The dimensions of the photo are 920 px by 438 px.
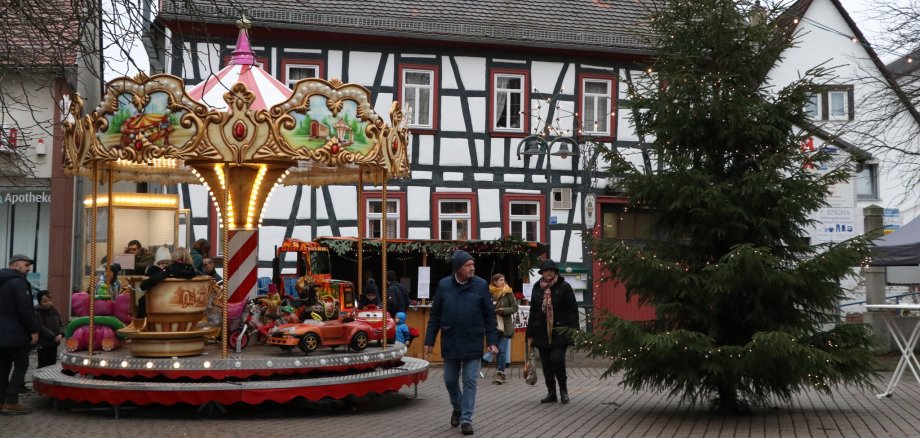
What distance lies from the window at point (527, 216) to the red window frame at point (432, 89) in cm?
268

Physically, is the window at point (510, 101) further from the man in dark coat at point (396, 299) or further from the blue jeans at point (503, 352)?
the blue jeans at point (503, 352)

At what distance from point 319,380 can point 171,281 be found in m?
2.15

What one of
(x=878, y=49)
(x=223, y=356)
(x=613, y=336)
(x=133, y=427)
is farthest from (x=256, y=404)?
(x=878, y=49)

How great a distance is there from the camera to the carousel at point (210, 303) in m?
13.8

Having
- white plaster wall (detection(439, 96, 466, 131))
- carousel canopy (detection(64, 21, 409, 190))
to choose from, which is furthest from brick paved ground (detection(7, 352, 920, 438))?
white plaster wall (detection(439, 96, 466, 131))

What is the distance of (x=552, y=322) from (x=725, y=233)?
2815 millimetres

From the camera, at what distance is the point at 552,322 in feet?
50.4

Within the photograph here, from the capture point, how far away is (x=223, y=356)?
46.1 feet

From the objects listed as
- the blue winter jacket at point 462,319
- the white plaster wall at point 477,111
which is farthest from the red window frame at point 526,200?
the blue winter jacket at point 462,319

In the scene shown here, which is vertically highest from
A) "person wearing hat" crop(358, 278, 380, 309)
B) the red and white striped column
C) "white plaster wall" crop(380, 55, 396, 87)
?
"white plaster wall" crop(380, 55, 396, 87)

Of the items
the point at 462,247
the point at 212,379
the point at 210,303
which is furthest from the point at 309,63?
the point at 212,379

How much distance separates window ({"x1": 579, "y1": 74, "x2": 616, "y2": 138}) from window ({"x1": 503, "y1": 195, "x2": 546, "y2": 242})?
7.76ft

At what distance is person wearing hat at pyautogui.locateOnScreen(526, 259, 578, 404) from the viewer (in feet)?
50.5

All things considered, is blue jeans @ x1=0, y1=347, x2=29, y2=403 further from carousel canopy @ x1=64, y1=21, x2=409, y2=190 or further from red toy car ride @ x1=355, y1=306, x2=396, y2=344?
red toy car ride @ x1=355, y1=306, x2=396, y2=344
